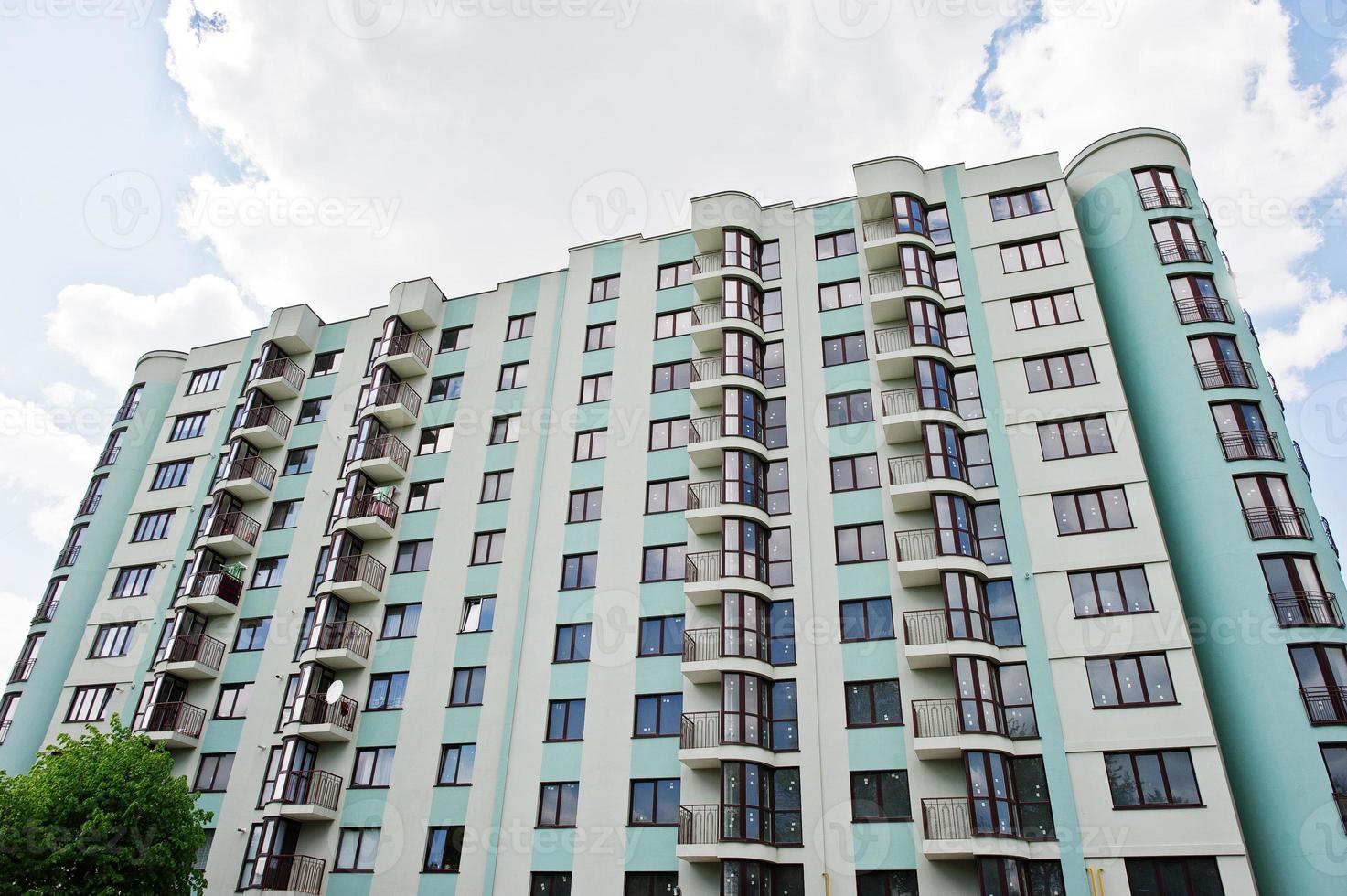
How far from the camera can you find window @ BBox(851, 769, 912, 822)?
28.7 meters

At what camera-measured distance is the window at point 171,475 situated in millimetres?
48094

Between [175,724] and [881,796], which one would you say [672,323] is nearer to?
[881,796]

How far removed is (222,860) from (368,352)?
2473 cm

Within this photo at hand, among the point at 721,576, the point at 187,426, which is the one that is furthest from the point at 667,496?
the point at 187,426

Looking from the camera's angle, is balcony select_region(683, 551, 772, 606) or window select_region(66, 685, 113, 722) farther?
window select_region(66, 685, 113, 722)

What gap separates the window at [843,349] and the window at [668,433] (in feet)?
21.8

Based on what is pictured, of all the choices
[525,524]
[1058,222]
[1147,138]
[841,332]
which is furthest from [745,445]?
[1147,138]

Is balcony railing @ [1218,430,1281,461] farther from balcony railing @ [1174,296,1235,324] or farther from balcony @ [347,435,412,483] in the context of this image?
balcony @ [347,435,412,483]

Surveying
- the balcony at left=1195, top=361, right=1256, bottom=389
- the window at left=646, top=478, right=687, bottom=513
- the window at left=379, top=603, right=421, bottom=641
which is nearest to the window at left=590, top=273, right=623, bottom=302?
the window at left=646, top=478, right=687, bottom=513

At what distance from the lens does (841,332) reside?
38.8 meters

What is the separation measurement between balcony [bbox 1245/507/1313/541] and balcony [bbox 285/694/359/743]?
33.6 m

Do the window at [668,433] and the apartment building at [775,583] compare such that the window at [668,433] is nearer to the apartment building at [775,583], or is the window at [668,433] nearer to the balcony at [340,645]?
the apartment building at [775,583]

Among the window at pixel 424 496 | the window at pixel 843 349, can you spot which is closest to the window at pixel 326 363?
the window at pixel 424 496

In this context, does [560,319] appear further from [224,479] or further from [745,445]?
[224,479]
